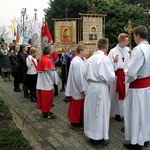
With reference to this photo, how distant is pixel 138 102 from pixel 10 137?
2.41 meters

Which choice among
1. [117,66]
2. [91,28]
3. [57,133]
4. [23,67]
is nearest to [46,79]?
[57,133]

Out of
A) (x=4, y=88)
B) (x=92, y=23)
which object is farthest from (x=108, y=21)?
(x=4, y=88)

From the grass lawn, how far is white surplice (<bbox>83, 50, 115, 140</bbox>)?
4.05ft

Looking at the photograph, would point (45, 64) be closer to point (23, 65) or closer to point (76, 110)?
point (76, 110)

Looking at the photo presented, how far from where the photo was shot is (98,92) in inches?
171

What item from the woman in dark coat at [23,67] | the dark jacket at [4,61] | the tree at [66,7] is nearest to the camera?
the woman in dark coat at [23,67]

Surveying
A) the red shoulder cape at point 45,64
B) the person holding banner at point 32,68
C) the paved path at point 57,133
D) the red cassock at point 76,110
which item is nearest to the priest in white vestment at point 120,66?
the paved path at point 57,133

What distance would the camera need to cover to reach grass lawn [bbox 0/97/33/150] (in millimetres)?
4078

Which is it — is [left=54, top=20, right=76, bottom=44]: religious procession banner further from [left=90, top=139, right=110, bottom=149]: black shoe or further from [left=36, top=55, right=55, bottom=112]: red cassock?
[left=90, top=139, right=110, bottom=149]: black shoe

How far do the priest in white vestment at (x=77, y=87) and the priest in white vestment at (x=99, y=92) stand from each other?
0.56m

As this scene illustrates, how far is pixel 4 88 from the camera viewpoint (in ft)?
34.9

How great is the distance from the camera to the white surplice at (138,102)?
3945mm

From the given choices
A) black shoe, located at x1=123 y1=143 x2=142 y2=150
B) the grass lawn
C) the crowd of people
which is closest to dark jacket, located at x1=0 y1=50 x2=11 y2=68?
the grass lawn

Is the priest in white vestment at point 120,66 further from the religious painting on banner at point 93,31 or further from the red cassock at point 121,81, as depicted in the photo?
the religious painting on banner at point 93,31
